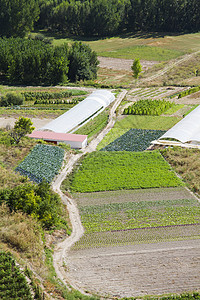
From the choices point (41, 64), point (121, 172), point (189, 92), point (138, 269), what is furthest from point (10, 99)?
point (138, 269)

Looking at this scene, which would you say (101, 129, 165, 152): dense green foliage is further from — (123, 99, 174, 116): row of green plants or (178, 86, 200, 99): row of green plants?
(178, 86, 200, 99): row of green plants

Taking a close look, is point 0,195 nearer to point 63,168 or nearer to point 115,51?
point 63,168

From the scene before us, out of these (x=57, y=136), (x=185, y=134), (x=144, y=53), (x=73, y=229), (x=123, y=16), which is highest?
(x=123, y=16)

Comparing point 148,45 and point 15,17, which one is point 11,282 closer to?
point 148,45

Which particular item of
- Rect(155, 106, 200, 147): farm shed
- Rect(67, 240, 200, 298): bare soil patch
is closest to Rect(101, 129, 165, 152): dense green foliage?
Rect(155, 106, 200, 147): farm shed

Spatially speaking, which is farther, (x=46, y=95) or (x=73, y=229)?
(x=46, y=95)

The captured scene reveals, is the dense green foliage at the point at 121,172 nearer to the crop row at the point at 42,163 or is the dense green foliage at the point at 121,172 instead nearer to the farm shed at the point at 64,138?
the crop row at the point at 42,163

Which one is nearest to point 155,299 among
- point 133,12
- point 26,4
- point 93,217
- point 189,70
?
point 93,217
